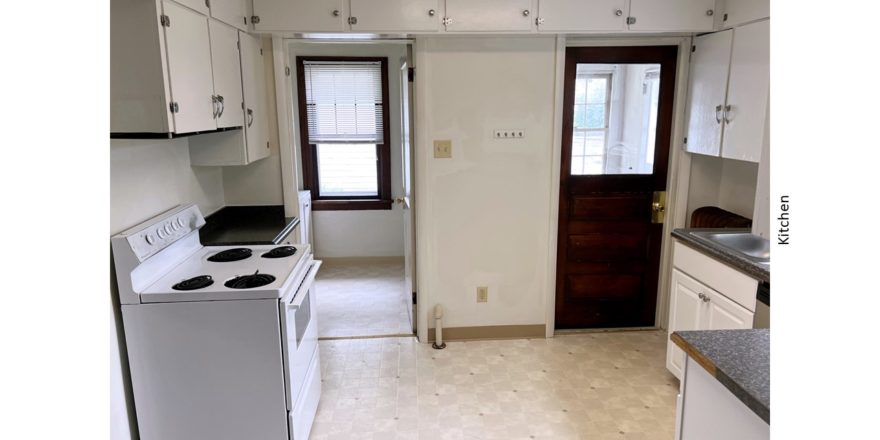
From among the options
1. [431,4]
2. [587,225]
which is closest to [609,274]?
[587,225]

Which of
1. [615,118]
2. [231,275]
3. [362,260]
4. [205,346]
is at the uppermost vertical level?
[615,118]

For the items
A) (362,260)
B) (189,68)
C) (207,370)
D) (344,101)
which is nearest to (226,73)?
(189,68)

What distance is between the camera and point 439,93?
3.08m

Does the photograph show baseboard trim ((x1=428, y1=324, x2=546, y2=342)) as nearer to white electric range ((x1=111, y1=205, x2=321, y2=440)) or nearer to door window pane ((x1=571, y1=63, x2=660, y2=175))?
door window pane ((x1=571, y1=63, x2=660, y2=175))

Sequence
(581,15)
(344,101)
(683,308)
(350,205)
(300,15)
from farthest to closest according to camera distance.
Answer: (350,205) < (344,101) < (581,15) < (300,15) < (683,308)

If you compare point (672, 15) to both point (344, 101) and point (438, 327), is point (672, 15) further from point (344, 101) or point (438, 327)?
point (344, 101)

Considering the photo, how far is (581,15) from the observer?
2.94 m

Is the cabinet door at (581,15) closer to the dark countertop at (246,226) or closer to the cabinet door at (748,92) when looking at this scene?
the cabinet door at (748,92)

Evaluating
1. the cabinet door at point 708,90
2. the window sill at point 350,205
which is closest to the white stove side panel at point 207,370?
the cabinet door at point 708,90

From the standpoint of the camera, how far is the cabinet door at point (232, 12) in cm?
237

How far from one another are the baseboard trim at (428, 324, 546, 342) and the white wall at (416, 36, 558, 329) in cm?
4

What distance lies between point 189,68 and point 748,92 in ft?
8.55

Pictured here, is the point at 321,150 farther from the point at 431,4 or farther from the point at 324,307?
the point at 431,4

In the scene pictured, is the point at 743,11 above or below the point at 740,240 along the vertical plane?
above
